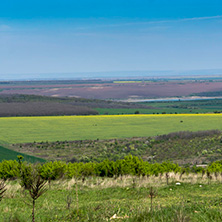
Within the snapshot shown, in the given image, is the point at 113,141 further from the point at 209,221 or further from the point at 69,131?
the point at 209,221

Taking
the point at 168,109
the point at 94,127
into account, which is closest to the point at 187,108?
the point at 168,109

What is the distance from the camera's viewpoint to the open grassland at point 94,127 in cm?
4512

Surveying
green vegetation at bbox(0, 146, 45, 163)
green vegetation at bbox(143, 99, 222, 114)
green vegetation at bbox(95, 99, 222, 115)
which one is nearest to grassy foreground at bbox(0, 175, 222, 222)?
green vegetation at bbox(0, 146, 45, 163)

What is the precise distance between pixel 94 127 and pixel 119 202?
3964cm

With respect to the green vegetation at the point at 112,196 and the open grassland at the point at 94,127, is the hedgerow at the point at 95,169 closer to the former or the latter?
the green vegetation at the point at 112,196

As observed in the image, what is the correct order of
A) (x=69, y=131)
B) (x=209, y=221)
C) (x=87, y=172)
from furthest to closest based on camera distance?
(x=69, y=131) → (x=87, y=172) → (x=209, y=221)

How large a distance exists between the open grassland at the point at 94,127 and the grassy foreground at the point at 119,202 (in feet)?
91.2

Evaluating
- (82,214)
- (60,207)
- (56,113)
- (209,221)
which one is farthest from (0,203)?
(56,113)

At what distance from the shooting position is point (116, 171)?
19516mm

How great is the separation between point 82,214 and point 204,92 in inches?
6635

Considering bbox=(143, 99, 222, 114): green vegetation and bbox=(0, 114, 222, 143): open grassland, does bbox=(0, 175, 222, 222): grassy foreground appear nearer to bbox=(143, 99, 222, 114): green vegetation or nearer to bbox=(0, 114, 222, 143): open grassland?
bbox=(0, 114, 222, 143): open grassland

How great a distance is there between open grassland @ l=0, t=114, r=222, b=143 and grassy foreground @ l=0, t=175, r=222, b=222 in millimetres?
27807

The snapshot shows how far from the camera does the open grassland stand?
1777 inches

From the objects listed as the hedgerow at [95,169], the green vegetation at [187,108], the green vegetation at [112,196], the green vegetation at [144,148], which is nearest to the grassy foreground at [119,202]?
the green vegetation at [112,196]
